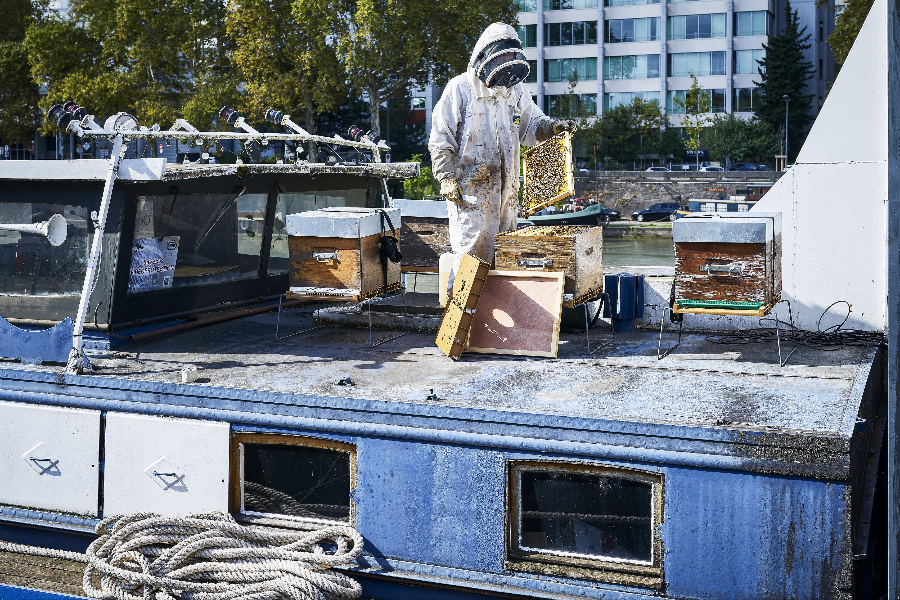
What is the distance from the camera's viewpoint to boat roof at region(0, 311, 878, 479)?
4301mm

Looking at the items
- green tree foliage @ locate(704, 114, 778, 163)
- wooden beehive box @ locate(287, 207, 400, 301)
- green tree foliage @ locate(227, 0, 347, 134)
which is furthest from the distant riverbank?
wooden beehive box @ locate(287, 207, 400, 301)

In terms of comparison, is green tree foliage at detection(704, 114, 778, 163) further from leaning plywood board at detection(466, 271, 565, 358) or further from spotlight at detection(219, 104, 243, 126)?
leaning plywood board at detection(466, 271, 565, 358)

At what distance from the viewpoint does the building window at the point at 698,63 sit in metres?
58.4

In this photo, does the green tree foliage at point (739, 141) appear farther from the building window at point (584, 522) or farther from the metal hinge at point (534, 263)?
the building window at point (584, 522)

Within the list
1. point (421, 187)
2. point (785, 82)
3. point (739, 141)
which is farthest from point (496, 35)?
point (785, 82)

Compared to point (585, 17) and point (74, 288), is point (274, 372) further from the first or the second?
point (585, 17)

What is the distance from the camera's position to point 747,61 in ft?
192

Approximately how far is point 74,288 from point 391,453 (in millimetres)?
2647

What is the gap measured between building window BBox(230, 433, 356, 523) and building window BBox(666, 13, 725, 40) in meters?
57.5

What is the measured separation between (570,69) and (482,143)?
56301 mm

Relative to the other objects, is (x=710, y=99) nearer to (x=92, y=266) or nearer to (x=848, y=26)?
(x=848, y=26)

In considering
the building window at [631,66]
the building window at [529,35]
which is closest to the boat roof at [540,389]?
Answer: the building window at [631,66]

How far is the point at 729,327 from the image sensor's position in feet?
23.0

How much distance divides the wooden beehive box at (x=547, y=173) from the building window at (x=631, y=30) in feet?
180
